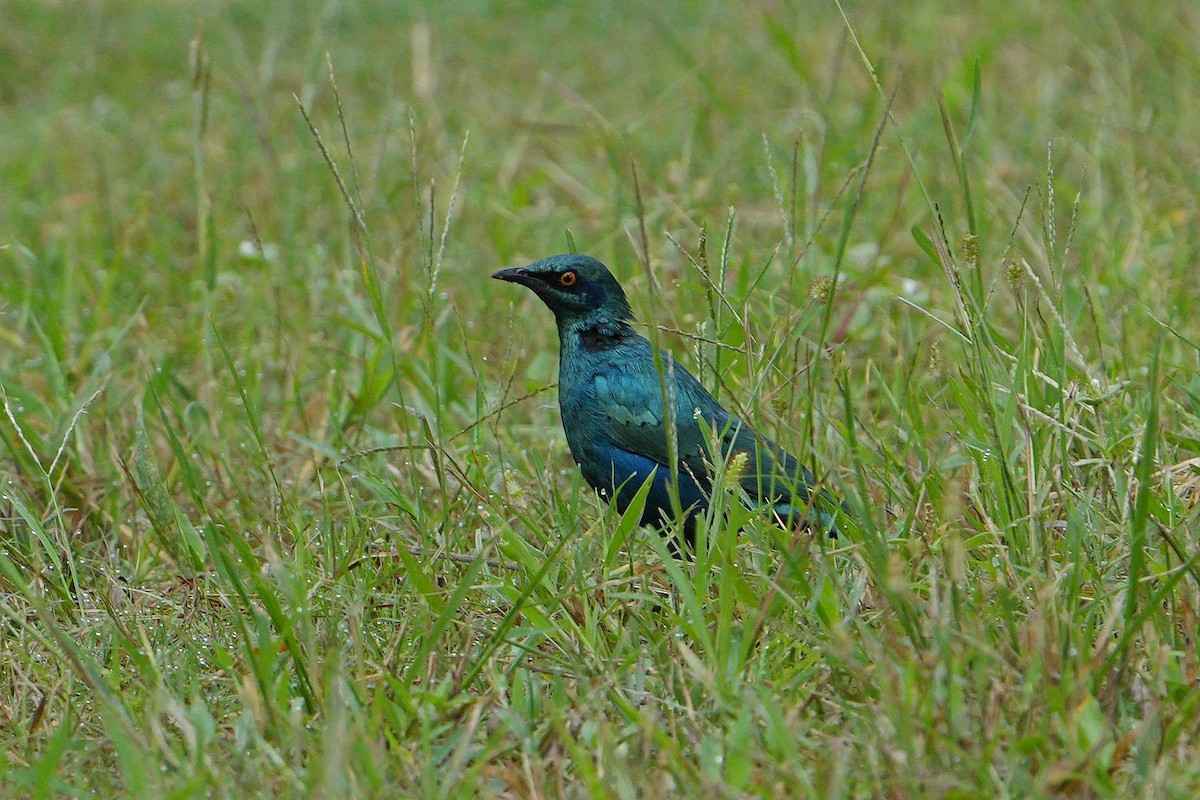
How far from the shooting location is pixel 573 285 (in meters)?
3.94

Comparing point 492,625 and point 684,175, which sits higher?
point 684,175

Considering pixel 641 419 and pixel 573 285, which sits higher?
pixel 573 285

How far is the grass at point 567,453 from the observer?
2439 mm

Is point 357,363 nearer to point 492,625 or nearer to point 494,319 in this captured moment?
point 494,319

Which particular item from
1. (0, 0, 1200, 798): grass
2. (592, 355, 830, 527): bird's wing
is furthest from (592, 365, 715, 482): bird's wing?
(0, 0, 1200, 798): grass

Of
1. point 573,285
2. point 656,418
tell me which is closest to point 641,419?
point 656,418

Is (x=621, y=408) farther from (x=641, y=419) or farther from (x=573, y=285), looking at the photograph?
(x=573, y=285)

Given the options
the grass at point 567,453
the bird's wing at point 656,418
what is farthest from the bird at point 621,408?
the grass at point 567,453

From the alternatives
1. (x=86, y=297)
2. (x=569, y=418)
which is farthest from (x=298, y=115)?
(x=569, y=418)

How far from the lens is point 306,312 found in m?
5.04

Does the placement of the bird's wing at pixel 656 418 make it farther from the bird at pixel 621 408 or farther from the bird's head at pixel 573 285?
the bird's head at pixel 573 285

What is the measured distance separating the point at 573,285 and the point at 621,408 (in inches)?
15.4

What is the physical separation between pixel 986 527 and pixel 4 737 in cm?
185

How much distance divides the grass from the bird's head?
0.20 m
